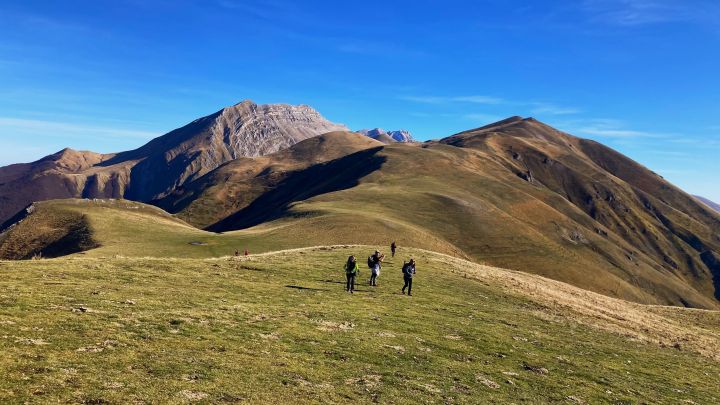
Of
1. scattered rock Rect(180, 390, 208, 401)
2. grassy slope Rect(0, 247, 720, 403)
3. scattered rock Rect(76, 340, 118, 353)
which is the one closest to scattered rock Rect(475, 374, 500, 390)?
grassy slope Rect(0, 247, 720, 403)

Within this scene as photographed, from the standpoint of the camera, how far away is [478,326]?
32.0 metres

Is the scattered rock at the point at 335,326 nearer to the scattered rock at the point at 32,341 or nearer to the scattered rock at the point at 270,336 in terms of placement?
the scattered rock at the point at 270,336

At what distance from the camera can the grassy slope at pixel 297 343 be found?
642 inches

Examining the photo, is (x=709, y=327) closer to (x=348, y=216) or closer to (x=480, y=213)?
(x=348, y=216)

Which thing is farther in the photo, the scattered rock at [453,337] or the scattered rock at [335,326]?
the scattered rock at [453,337]

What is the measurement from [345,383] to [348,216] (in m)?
94.9

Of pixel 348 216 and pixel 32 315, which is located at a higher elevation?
pixel 348 216

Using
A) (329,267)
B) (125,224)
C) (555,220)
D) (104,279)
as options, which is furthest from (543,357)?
(555,220)

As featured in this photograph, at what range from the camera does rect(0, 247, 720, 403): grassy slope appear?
16297 mm

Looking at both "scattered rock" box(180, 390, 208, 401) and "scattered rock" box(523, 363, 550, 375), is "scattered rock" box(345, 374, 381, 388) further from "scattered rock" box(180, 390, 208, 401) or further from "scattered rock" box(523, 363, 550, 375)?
"scattered rock" box(523, 363, 550, 375)

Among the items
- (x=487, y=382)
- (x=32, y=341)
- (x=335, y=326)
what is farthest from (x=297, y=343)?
(x=32, y=341)

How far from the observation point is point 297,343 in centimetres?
2273


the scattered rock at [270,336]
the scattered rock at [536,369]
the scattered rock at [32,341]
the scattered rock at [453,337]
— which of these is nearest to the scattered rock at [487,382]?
→ the scattered rock at [536,369]

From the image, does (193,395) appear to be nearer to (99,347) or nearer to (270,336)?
(99,347)
